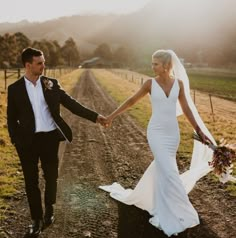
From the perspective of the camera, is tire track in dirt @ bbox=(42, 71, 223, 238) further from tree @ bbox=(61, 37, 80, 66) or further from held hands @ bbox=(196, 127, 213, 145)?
tree @ bbox=(61, 37, 80, 66)

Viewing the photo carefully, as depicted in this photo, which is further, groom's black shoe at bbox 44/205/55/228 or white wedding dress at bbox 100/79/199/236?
groom's black shoe at bbox 44/205/55/228

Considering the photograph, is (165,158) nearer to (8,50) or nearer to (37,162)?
(37,162)

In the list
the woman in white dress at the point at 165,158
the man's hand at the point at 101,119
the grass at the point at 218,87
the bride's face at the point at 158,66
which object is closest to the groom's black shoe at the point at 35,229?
the woman in white dress at the point at 165,158

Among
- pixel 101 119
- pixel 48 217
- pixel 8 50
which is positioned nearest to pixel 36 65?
pixel 101 119

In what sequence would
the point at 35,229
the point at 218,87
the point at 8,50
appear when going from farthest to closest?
the point at 8,50 → the point at 218,87 → the point at 35,229

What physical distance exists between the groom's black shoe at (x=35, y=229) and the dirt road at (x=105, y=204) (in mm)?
98

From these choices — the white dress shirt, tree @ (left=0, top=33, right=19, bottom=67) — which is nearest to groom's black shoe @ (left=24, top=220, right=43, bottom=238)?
the white dress shirt

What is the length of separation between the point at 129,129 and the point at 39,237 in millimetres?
9816

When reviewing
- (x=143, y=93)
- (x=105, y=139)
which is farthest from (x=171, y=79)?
(x=105, y=139)

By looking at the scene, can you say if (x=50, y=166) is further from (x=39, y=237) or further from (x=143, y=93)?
(x=143, y=93)

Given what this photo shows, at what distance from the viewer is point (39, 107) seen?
612cm

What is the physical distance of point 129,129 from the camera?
15.6 m

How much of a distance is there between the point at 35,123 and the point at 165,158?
209 centimetres

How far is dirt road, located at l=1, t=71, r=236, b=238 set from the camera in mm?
6234
